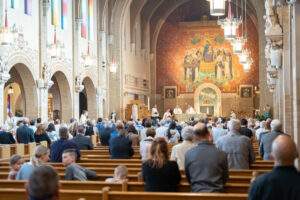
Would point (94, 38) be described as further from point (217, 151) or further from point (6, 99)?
point (217, 151)

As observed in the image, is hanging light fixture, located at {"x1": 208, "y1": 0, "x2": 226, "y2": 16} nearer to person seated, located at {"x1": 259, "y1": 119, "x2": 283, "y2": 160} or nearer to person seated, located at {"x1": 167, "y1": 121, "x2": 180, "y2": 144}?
person seated, located at {"x1": 167, "y1": 121, "x2": 180, "y2": 144}

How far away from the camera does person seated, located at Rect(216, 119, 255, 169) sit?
8328mm

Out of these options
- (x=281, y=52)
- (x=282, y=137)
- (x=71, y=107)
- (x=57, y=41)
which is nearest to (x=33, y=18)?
(x=57, y=41)

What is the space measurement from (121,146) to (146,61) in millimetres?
33623

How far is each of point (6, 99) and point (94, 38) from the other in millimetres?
6809

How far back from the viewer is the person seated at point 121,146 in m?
10.6

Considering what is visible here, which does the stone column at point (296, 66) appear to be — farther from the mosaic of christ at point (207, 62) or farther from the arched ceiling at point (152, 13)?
the mosaic of christ at point (207, 62)

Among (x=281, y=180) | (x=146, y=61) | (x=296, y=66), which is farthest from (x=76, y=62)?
(x=281, y=180)

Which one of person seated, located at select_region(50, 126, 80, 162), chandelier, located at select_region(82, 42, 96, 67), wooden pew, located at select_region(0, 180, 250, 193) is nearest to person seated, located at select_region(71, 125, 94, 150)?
person seated, located at select_region(50, 126, 80, 162)

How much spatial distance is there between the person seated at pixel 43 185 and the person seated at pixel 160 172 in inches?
105

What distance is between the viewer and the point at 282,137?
4.18 m

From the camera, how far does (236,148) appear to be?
838 centimetres

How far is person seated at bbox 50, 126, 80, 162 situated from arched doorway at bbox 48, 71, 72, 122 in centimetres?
1761

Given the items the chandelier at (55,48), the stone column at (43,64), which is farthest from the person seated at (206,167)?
the chandelier at (55,48)
